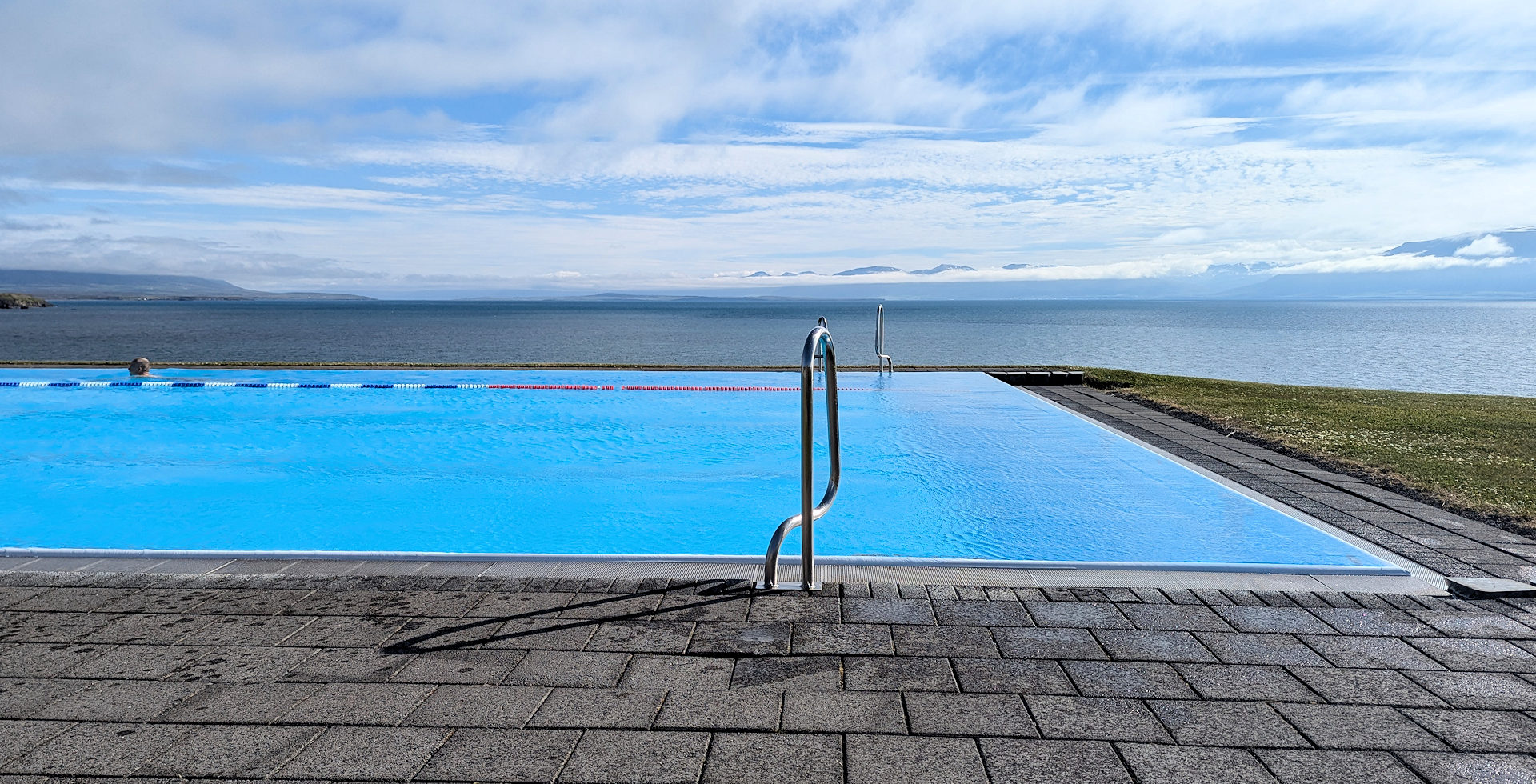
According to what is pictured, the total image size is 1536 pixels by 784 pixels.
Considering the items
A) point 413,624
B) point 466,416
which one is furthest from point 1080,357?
point 413,624

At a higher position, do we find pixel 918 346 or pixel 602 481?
pixel 918 346

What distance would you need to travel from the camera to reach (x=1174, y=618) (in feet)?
10.4

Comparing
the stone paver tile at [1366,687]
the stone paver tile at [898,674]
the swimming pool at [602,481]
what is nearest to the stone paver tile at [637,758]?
the stone paver tile at [898,674]

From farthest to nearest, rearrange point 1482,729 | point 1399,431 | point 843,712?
point 1399,431
point 843,712
point 1482,729

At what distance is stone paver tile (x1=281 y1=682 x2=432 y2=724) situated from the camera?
238 centimetres

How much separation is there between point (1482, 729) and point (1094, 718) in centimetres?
103

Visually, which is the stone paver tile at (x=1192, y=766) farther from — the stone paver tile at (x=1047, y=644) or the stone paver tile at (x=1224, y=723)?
the stone paver tile at (x=1047, y=644)

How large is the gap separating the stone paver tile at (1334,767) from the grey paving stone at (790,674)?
115 cm

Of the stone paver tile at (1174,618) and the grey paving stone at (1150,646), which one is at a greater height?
the stone paver tile at (1174,618)

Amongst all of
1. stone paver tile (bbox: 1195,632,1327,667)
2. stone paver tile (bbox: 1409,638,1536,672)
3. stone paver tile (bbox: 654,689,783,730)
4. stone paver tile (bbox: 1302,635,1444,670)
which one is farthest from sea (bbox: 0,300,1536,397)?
stone paver tile (bbox: 1409,638,1536,672)

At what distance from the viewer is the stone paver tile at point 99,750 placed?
2102mm

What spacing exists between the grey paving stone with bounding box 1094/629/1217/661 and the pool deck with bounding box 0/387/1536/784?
1cm

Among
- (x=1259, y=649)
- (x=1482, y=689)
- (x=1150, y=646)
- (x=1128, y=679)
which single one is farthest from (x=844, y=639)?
(x=1482, y=689)

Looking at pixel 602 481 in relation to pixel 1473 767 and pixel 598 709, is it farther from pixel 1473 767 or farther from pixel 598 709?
pixel 1473 767
